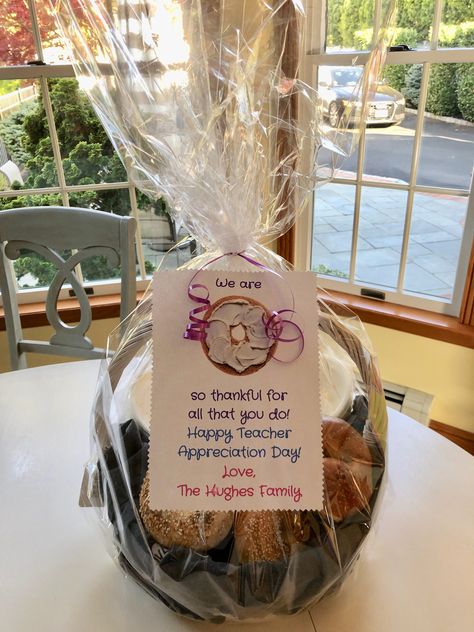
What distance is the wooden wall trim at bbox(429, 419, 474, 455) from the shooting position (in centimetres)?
172

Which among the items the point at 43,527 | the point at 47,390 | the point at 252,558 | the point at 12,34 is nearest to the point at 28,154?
the point at 12,34

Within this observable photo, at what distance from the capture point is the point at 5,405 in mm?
900

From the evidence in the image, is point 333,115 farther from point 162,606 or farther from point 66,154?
point 66,154

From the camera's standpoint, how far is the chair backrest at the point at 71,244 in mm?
1210

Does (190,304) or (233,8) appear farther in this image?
(233,8)

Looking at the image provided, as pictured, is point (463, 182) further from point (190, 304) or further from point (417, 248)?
point (190, 304)

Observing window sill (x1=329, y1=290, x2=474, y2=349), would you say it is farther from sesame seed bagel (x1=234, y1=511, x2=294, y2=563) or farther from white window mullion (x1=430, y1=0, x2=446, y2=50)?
sesame seed bagel (x1=234, y1=511, x2=294, y2=563)

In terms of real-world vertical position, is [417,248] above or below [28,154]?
below

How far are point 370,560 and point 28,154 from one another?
1613 mm

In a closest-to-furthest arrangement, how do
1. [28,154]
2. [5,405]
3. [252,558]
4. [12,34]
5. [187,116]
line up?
1. [252,558]
2. [187,116]
3. [5,405]
4. [12,34]
5. [28,154]

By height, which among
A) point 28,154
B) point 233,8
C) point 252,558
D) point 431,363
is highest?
point 233,8

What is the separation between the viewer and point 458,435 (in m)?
1.74

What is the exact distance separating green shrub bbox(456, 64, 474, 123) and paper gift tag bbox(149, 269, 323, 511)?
1258mm

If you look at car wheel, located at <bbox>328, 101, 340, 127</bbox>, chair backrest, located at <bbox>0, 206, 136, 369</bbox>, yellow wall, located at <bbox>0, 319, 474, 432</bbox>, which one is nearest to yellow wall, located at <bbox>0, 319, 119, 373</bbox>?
yellow wall, located at <bbox>0, 319, 474, 432</bbox>
